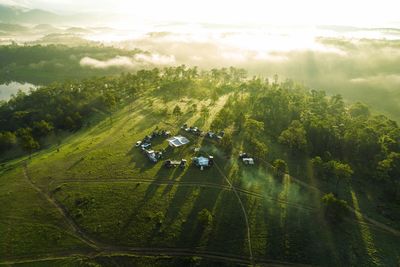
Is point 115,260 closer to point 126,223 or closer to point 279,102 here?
point 126,223

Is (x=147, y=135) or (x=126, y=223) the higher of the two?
(x=147, y=135)

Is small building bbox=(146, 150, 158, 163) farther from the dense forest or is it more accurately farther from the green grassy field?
the dense forest

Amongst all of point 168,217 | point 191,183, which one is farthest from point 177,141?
point 168,217

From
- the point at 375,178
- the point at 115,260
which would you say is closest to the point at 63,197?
the point at 115,260

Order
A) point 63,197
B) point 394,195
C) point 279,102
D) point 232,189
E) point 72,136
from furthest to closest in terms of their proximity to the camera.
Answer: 1. point 279,102
2. point 72,136
3. point 394,195
4. point 232,189
5. point 63,197

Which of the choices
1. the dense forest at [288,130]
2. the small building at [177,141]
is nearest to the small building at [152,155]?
the small building at [177,141]

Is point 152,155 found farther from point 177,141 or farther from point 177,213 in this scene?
point 177,213

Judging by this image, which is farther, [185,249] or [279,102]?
[279,102]

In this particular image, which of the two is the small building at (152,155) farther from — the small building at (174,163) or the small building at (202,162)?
the small building at (202,162)
